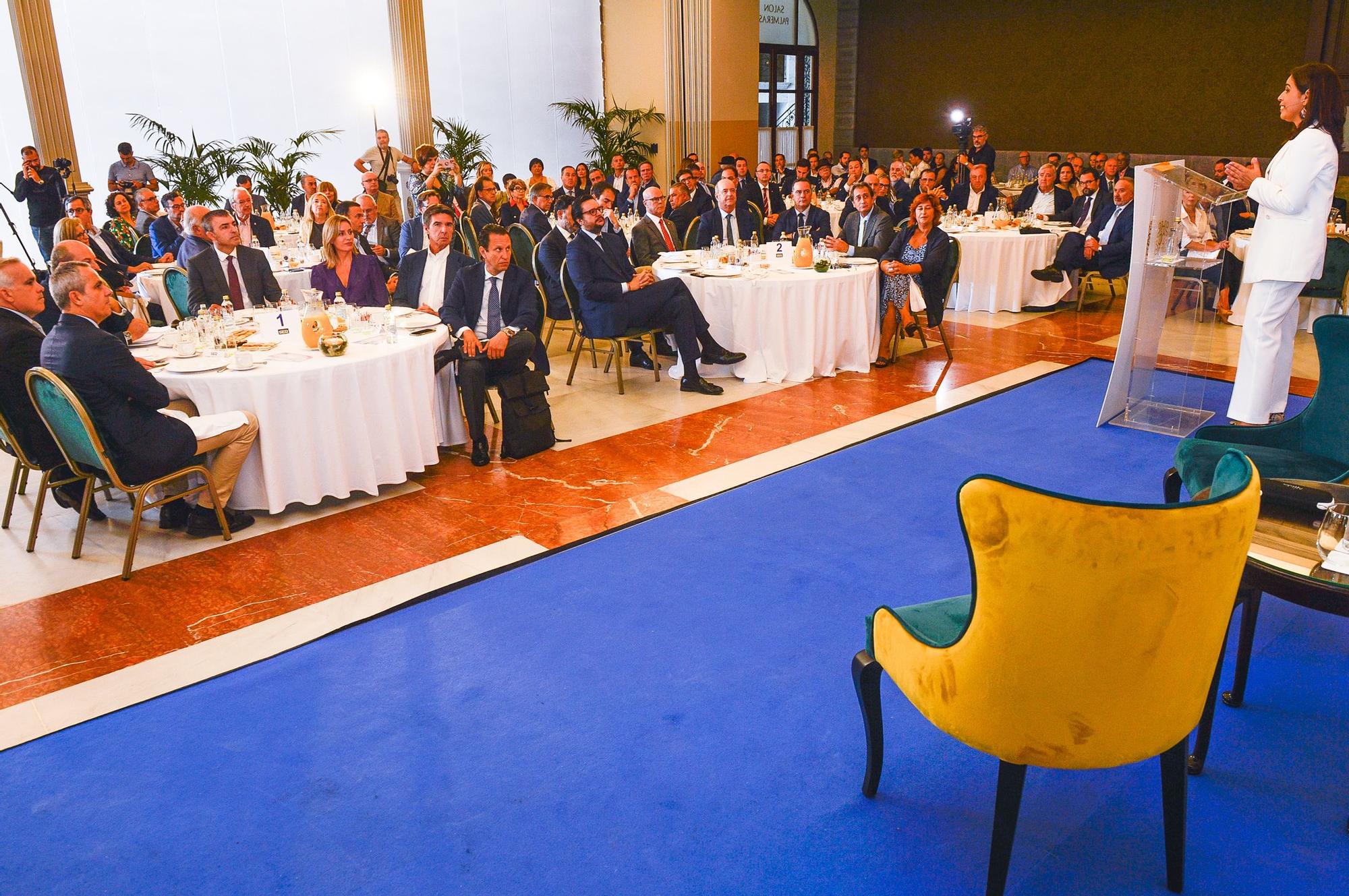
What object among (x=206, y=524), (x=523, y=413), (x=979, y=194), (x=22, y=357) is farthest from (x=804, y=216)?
(x=22, y=357)

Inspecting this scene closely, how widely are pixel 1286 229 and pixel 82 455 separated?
5.79 meters

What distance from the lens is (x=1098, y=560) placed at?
1.83m

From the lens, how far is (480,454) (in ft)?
17.4

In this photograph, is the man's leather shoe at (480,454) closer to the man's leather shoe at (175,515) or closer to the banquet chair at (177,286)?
the man's leather shoe at (175,515)

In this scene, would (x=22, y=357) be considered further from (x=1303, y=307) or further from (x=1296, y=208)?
(x=1303, y=307)

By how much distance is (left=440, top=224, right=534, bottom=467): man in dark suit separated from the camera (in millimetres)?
5324

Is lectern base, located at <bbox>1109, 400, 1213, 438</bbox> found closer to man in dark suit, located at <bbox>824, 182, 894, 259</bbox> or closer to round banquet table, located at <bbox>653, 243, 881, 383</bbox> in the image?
round banquet table, located at <bbox>653, 243, 881, 383</bbox>

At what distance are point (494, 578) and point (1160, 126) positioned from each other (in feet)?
47.3

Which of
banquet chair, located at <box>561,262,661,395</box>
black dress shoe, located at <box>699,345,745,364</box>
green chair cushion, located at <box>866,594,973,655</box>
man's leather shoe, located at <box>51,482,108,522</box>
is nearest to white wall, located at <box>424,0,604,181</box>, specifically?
banquet chair, located at <box>561,262,661,395</box>

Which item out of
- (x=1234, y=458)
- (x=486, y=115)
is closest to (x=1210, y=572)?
(x=1234, y=458)

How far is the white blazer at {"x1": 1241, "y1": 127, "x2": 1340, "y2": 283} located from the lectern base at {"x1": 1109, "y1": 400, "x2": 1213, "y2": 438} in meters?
0.95

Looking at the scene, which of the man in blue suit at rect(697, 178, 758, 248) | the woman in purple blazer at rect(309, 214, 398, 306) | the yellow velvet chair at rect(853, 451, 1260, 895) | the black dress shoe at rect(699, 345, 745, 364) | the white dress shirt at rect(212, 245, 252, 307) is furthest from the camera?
the man in blue suit at rect(697, 178, 758, 248)

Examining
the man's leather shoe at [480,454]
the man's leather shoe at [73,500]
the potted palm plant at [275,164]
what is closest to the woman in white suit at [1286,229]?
the man's leather shoe at [480,454]

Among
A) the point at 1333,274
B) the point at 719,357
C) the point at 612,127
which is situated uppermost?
the point at 612,127
